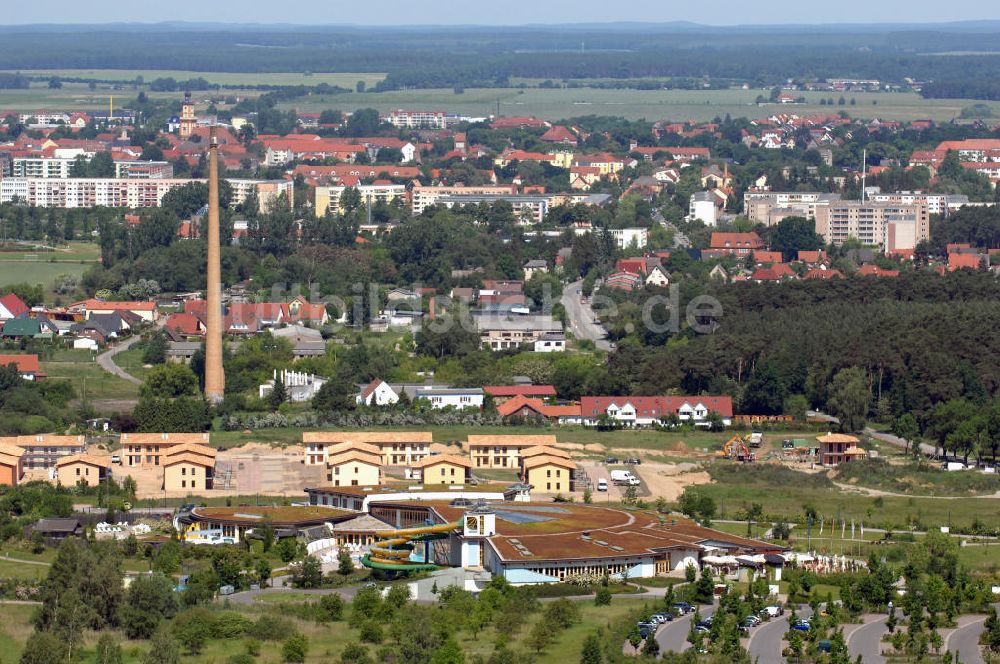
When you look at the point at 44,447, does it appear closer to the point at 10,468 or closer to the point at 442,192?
the point at 10,468

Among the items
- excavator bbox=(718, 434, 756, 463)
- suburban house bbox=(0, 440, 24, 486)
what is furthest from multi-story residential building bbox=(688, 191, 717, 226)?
suburban house bbox=(0, 440, 24, 486)

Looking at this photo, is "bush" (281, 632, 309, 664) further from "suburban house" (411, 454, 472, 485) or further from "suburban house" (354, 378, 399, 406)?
"suburban house" (354, 378, 399, 406)

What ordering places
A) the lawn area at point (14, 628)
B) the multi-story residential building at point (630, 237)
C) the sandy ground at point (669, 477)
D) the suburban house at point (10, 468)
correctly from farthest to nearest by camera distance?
the multi-story residential building at point (630, 237) < the suburban house at point (10, 468) < the sandy ground at point (669, 477) < the lawn area at point (14, 628)

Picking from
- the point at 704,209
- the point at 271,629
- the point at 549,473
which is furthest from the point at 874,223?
the point at 271,629

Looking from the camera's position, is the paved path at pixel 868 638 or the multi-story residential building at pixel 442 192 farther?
the multi-story residential building at pixel 442 192

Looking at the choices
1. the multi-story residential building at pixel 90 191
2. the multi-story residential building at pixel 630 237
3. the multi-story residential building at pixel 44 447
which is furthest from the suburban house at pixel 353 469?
the multi-story residential building at pixel 90 191

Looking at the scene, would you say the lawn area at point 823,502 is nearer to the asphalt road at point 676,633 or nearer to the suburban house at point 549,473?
the suburban house at point 549,473
